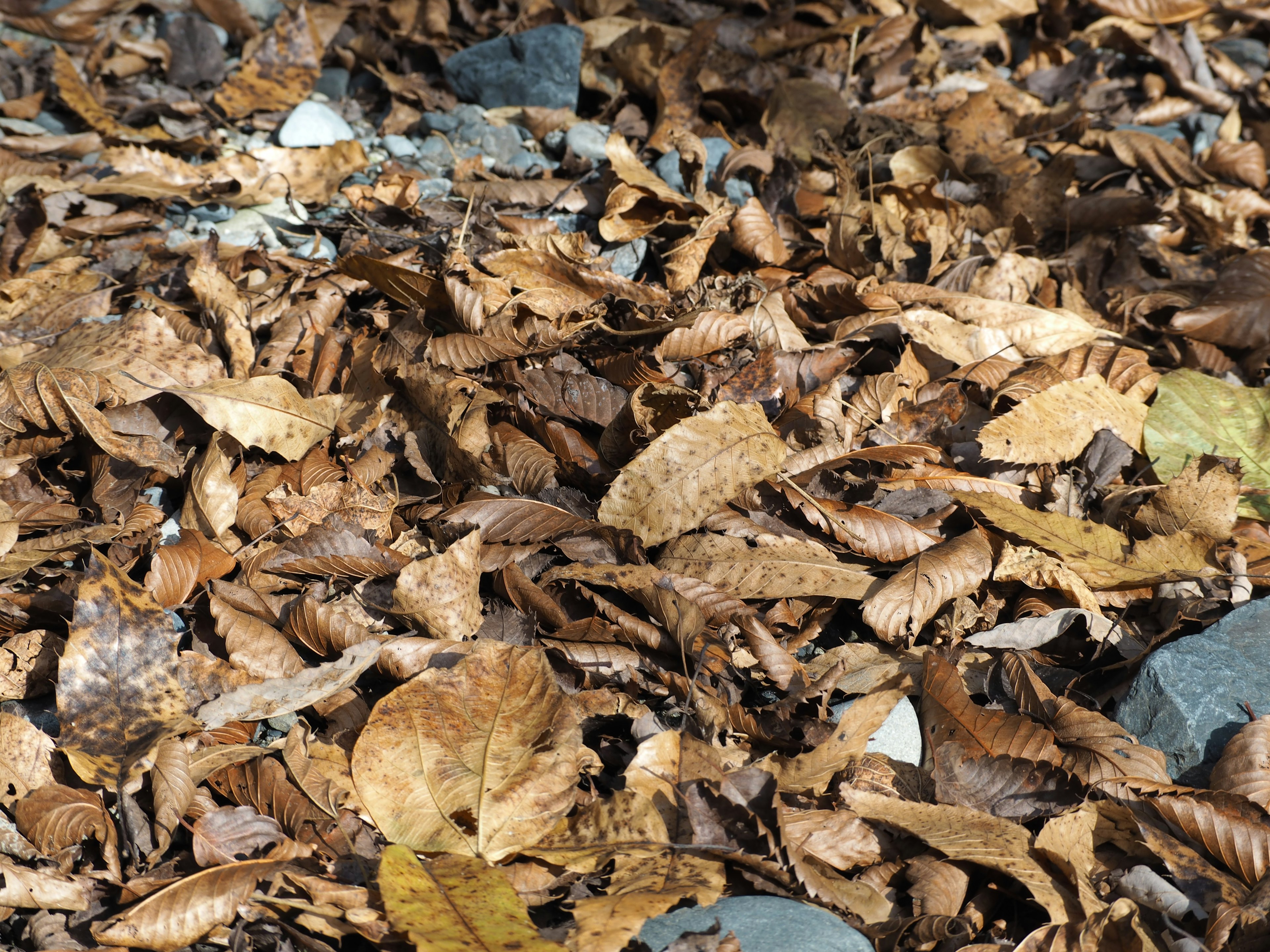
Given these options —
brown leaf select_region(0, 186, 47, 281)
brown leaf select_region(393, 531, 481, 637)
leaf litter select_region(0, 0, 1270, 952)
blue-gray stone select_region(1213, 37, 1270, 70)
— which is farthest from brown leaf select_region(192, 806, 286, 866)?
blue-gray stone select_region(1213, 37, 1270, 70)

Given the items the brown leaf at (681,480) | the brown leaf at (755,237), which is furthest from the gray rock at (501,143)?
the brown leaf at (681,480)

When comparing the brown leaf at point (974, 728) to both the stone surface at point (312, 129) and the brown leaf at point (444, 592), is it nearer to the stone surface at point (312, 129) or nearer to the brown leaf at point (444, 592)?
the brown leaf at point (444, 592)

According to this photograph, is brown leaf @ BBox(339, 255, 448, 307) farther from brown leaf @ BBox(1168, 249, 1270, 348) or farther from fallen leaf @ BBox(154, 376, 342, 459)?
brown leaf @ BBox(1168, 249, 1270, 348)

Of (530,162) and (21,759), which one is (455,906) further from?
(530,162)

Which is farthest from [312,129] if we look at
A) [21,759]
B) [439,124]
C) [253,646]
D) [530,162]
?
[21,759]

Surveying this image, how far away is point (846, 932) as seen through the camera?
1.48 meters

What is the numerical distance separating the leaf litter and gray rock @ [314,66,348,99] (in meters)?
0.01

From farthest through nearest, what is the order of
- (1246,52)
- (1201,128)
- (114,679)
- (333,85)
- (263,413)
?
(1246,52)
(1201,128)
(333,85)
(263,413)
(114,679)

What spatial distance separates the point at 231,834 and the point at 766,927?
3.09 feet

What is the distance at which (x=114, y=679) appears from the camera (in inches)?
68.8

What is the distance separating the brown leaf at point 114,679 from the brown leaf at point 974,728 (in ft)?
4.71

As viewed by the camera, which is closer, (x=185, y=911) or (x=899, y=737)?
(x=185, y=911)

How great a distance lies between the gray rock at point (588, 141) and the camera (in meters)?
3.19

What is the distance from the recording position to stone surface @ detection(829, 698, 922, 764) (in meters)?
1.83
